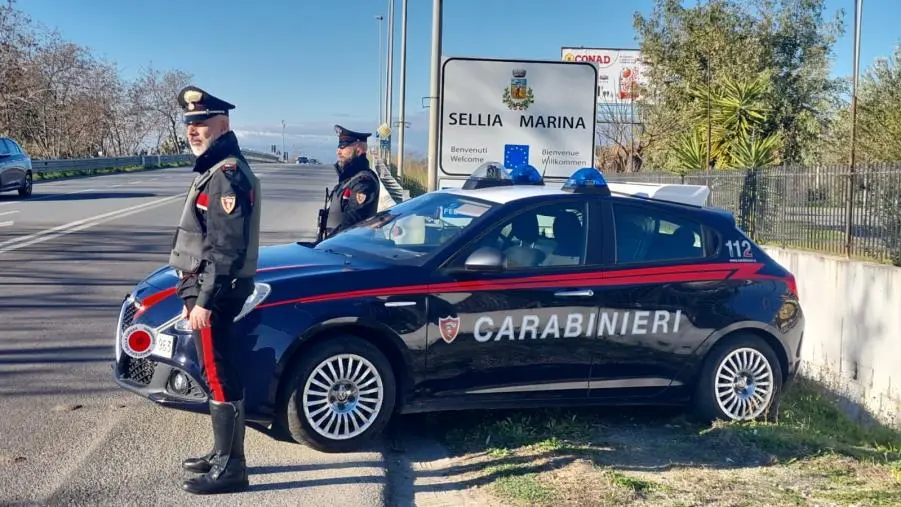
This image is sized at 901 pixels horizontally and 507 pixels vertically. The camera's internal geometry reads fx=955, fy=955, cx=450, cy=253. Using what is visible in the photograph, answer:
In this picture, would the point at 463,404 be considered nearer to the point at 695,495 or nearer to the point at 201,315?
the point at 695,495

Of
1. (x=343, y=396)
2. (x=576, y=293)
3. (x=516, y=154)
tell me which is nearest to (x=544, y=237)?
(x=576, y=293)

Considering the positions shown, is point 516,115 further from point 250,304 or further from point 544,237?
point 250,304

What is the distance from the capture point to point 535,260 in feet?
19.8

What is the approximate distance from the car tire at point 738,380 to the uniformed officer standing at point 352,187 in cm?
306

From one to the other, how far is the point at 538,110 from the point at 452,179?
1483 millimetres

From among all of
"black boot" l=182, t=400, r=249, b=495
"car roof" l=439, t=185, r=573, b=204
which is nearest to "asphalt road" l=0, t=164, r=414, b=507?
"black boot" l=182, t=400, r=249, b=495

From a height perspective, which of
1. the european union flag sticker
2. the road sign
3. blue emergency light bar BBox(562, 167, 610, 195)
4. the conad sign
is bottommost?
blue emergency light bar BBox(562, 167, 610, 195)

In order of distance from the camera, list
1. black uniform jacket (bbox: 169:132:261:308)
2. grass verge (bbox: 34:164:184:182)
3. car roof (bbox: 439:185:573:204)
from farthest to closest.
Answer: grass verge (bbox: 34:164:184:182) → car roof (bbox: 439:185:573:204) → black uniform jacket (bbox: 169:132:261:308)

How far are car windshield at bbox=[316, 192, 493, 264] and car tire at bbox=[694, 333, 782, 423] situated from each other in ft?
6.12

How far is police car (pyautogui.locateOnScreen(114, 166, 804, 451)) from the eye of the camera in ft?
17.5

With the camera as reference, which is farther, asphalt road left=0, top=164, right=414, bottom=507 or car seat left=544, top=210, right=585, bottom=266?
car seat left=544, top=210, right=585, bottom=266

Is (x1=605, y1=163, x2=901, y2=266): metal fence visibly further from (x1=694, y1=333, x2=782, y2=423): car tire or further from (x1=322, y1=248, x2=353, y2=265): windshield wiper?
(x1=322, y1=248, x2=353, y2=265): windshield wiper

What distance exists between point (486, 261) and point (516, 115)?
292 inches

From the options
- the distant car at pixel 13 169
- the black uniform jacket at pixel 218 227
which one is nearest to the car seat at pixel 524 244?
the black uniform jacket at pixel 218 227
